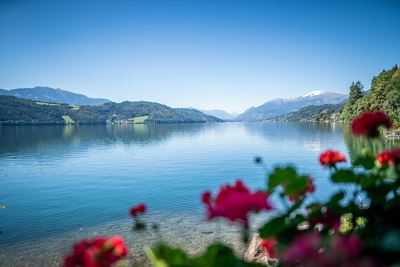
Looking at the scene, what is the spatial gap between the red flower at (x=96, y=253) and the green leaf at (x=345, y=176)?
2464 millimetres

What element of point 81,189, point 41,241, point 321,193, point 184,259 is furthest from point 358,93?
point 184,259

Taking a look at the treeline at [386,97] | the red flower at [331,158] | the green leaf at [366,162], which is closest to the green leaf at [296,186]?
the green leaf at [366,162]

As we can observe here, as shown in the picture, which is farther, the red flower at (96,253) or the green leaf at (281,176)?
the green leaf at (281,176)

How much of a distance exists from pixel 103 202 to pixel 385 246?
29825 mm

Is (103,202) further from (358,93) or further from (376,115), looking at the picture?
(358,93)

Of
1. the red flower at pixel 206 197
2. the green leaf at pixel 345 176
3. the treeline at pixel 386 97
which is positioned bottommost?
the red flower at pixel 206 197

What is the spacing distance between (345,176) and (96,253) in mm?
2705

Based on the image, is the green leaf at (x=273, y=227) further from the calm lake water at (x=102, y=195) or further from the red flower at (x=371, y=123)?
the calm lake water at (x=102, y=195)

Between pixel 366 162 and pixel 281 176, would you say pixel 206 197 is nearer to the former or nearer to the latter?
pixel 281 176

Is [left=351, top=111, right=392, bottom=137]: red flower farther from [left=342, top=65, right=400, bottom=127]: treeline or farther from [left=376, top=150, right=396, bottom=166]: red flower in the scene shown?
[left=342, top=65, right=400, bottom=127]: treeline

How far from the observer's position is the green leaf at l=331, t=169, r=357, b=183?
11.3 feet

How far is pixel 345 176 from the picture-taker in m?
3.50

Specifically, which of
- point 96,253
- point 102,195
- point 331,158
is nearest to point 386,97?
point 102,195

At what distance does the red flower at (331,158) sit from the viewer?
4.13 m
